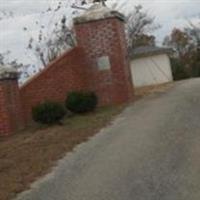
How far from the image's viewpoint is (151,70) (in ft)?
162

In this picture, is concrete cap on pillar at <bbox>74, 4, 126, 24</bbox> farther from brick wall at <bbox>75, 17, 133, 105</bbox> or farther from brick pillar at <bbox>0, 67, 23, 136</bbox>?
brick pillar at <bbox>0, 67, 23, 136</bbox>

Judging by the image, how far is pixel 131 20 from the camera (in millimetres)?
57406

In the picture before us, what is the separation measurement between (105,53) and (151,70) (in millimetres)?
26004

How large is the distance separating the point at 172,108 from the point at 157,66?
3026 centimetres

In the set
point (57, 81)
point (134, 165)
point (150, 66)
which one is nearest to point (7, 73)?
point (57, 81)

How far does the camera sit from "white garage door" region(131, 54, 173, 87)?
4841cm

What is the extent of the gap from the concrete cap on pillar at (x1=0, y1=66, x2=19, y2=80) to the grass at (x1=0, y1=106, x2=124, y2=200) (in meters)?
1.60

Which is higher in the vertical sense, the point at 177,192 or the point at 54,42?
the point at 54,42

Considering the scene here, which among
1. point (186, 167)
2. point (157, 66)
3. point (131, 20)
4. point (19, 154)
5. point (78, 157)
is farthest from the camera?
point (131, 20)

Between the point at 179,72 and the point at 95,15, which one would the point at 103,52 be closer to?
the point at 95,15

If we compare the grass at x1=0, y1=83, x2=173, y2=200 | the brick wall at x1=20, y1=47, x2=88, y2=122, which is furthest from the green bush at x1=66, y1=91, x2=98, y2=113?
the brick wall at x1=20, y1=47, x2=88, y2=122

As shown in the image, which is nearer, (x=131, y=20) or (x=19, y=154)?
(x=19, y=154)

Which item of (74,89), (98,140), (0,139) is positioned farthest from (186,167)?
(74,89)

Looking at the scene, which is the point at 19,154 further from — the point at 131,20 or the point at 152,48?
the point at 131,20
